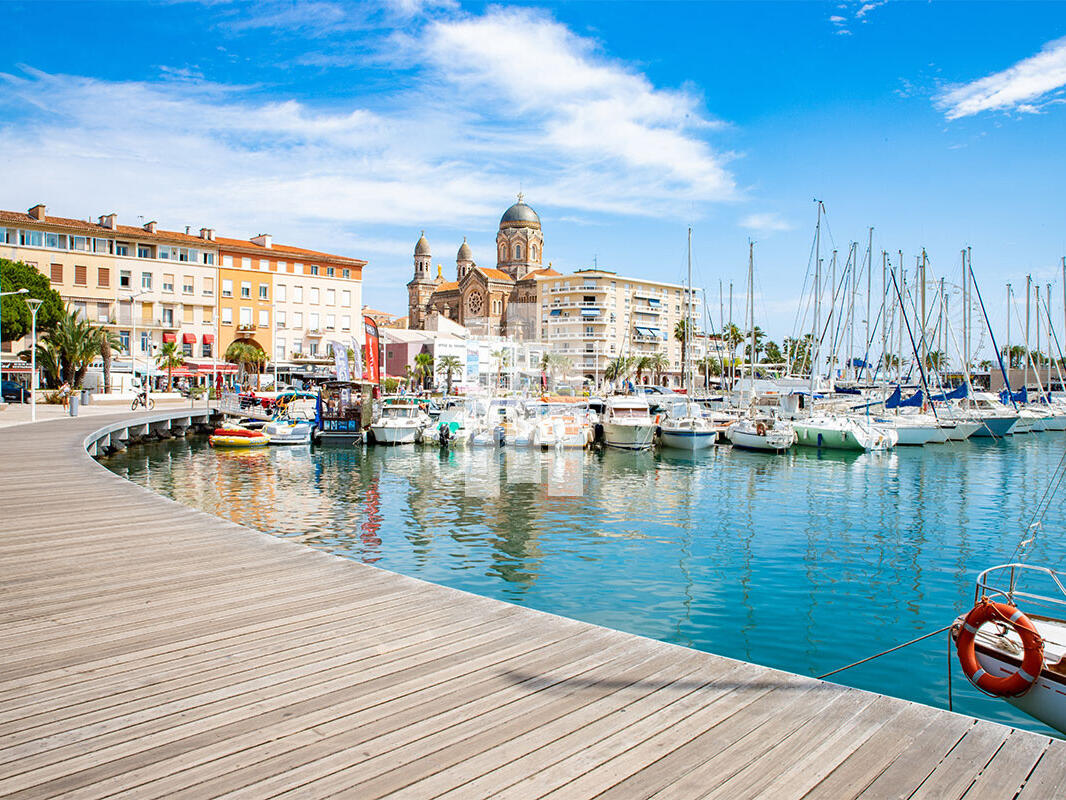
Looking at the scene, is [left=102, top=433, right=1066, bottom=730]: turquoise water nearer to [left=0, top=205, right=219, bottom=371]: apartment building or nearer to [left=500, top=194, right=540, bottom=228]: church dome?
[left=0, top=205, right=219, bottom=371]: apartment building

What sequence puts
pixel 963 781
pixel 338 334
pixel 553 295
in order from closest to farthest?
pixel 963 781, pixel 338 334, pixel 553 295

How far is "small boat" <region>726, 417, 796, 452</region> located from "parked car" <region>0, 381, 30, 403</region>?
45746mm

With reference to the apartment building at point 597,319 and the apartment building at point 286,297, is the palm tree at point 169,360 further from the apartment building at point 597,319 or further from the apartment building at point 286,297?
the apartment building at point 597,319

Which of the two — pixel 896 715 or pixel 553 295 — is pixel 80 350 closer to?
pixel 896 715

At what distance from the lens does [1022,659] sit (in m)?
6.28

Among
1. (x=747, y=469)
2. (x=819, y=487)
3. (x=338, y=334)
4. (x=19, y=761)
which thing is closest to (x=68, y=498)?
(x=19, y=761)

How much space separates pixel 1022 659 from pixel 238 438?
35818 mm

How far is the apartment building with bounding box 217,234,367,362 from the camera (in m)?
70.6

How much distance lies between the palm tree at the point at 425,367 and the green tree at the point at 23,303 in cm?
4741

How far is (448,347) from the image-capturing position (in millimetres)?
105438

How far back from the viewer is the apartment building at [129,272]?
60219 millimetres

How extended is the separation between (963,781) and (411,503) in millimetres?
19038

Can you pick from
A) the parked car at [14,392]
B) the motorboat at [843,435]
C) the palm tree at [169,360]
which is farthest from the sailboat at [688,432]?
the parked car at [14,392]

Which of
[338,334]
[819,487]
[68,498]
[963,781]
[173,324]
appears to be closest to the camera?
[963,781]
